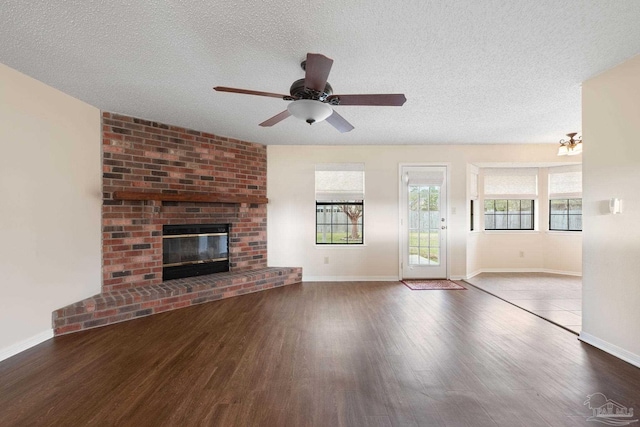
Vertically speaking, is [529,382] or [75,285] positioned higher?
[75,285]

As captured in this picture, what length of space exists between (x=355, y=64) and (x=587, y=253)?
2.67 metres

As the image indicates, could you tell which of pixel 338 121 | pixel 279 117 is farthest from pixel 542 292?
pixel 279 117

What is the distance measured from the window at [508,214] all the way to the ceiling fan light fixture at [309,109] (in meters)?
4.76

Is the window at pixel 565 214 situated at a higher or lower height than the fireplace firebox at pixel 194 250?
higher

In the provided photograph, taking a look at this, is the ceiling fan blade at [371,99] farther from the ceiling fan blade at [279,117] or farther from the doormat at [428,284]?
the doormat at [428,284]

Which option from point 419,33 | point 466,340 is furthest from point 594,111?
point 466,340

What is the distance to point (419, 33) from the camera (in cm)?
182

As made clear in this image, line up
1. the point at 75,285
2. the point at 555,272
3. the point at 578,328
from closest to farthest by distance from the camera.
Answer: the point at 578,328, the point at 75,285, the point at 555,272

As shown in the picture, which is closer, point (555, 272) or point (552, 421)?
point (552, 421)

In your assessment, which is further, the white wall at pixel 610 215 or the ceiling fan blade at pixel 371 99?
the white wall at pixel 610 215

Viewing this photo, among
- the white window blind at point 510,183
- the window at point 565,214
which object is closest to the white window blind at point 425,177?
the white window blind at point 510,183

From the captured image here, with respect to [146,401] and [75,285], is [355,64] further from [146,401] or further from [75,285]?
[75,285]

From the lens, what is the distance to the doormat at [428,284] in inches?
167

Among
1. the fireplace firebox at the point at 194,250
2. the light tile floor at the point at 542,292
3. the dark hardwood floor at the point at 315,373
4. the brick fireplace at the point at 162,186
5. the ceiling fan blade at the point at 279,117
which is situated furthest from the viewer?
the fireplace firebox at the point at 194,250
